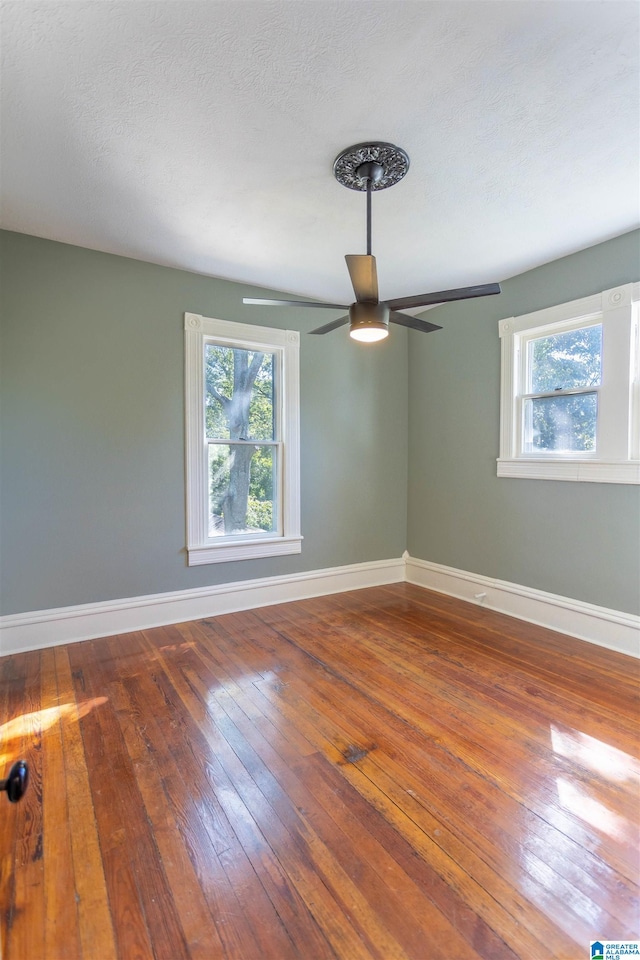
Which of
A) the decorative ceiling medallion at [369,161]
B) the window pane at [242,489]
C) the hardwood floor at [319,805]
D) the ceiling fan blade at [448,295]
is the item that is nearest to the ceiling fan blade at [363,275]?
the ceiling fan blade at [448,295]

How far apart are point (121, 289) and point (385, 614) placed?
337cm

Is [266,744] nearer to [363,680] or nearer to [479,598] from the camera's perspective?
[363,680]

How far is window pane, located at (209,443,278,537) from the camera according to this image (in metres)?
3.93

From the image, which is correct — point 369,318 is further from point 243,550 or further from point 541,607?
point 541,607

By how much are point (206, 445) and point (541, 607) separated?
3037mm

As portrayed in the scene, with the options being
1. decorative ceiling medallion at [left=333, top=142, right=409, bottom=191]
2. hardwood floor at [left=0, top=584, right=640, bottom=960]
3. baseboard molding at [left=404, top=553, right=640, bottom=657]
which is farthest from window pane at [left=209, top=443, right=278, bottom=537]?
decorative ceiling medallion at [left=333, top=142, right=409, bottom=191]

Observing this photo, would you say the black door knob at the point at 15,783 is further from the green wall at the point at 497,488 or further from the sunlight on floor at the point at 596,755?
the green wall at the point at 497,488

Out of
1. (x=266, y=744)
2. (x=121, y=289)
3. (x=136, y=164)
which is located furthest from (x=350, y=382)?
(x=266, y=744)

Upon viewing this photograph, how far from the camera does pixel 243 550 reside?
13.1ft

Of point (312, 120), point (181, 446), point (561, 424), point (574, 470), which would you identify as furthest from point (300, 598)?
point (312, 120)

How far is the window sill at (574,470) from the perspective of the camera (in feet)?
10.0

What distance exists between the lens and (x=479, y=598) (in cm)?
415

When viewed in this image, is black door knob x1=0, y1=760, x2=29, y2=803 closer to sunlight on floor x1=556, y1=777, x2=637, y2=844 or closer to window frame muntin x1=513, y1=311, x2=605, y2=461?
sunlight on floor x1=556, y1=777, x2=637, y2=844

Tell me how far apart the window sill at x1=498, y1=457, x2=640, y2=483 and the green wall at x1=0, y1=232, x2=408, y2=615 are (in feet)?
6.12
